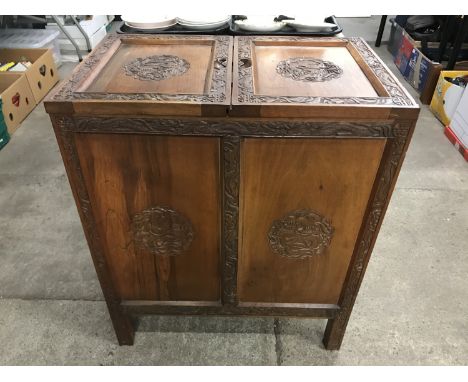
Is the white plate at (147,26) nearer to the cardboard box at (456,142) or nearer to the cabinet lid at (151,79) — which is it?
the cabinet lid at (151,79)

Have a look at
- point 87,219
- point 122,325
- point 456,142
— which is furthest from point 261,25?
point 456,142

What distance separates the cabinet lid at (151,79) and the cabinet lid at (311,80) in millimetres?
52

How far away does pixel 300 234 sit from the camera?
40.8 inches

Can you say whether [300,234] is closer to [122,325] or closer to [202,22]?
[122,325]

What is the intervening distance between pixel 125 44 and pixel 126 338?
0.98m

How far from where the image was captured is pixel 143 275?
1155 mm

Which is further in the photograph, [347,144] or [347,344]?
[347,344]

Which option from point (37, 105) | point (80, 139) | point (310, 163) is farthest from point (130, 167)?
point (37, 105)

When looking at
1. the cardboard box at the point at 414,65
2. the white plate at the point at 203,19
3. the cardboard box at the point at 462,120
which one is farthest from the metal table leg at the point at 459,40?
the white plate at the point at 203,19

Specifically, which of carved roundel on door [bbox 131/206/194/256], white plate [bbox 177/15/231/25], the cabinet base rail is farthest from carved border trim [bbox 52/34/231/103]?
white plate [bbox 177/15/231/25]

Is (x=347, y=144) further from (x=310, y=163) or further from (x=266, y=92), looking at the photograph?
(x=266, y=92)

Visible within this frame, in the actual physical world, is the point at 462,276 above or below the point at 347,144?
below

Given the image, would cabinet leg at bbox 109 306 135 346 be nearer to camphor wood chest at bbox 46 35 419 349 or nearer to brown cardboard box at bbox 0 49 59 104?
camphor wood chest at bbox 46 35 419 349

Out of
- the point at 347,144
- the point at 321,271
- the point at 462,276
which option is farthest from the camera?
the point at 462,276
